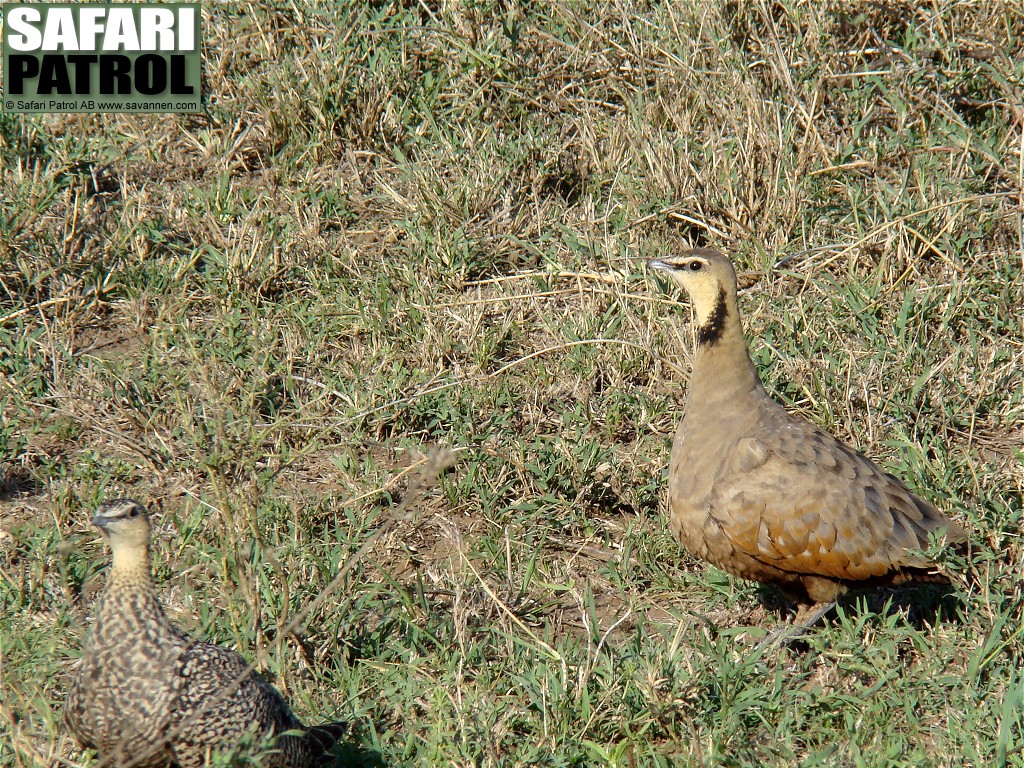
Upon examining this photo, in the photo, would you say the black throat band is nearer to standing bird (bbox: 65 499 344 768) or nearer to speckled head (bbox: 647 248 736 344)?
speckled head (bbox: 647 248 736 344)

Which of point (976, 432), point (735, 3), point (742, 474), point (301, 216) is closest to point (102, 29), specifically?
point (301, 216)

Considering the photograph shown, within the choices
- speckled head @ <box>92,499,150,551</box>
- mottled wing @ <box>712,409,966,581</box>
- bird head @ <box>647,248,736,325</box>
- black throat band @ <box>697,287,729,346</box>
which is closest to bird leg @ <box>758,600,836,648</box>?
mottled wing @ <box>712,409,966,581</box>

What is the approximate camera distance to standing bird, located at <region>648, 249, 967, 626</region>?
14.7 ft

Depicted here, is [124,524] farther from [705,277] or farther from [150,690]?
[705,277]

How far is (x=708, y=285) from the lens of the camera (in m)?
4.91

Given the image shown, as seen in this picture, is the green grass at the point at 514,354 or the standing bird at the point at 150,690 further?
the green grass at the point at 514,354

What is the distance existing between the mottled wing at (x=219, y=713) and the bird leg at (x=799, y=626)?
1877 millimetres

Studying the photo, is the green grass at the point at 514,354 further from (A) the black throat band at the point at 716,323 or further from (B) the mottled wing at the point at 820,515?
(A) the black throat band at the point at 716,323

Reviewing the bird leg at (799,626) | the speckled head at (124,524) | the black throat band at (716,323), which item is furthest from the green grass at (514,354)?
the black throat band at (716,323)

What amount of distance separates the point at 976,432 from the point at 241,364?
3631 mm

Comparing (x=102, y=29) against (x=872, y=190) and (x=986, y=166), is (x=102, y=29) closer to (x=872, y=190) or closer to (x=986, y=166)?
(x=872, y=190)

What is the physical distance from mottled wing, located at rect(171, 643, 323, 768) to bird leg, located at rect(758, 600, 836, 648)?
1.88m

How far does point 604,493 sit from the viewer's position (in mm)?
5414

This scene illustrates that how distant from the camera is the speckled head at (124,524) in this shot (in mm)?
3652
